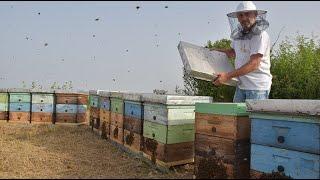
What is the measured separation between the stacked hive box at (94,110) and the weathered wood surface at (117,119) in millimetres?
1230

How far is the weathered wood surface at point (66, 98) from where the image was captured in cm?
1003

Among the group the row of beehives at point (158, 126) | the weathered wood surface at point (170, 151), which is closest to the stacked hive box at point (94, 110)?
the row of beehives at point (158, 126)

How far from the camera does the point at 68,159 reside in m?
5.44

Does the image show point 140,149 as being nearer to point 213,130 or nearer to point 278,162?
point 213,130

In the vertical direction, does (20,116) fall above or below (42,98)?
below

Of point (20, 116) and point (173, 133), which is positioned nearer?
point (173, 133)

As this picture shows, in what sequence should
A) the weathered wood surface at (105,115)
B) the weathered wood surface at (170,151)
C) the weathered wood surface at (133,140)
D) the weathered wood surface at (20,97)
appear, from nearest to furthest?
the weathered wood surface at (170,151), the weathered wood surface at (133,140), the weathered wood surface at (105,115), the weathered wood surface at (20,97)

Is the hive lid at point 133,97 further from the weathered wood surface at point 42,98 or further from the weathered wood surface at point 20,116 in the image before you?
the weathered wood surface at point 20,116

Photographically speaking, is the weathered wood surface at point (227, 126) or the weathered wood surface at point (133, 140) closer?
the weathered wood surface at point (227, 126)

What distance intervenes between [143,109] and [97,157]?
0.96 metres

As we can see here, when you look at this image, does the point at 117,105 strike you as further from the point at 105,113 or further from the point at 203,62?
the point at 203,62

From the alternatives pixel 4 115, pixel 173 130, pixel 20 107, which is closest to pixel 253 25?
pixel 173 130

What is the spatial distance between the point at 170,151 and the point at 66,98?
230 inches

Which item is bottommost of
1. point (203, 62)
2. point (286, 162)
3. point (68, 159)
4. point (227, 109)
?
point (68, 159)
